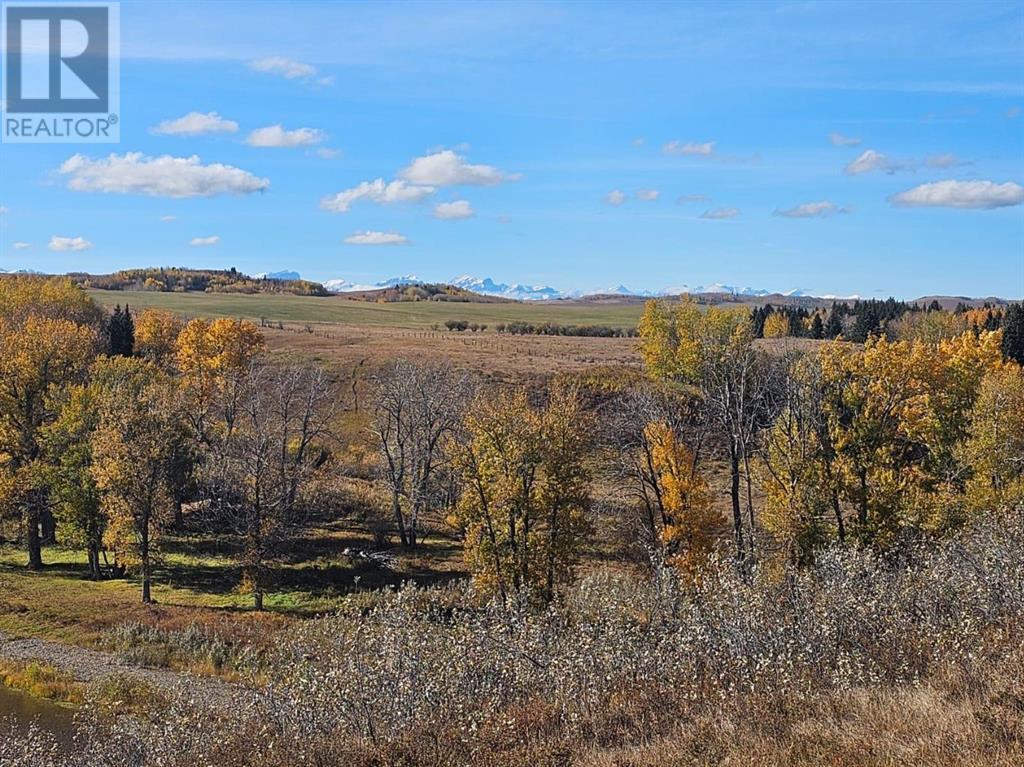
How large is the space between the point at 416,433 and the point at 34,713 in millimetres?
30779

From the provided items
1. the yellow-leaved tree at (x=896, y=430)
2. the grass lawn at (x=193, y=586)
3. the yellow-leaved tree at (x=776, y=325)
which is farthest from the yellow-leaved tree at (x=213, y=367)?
the yellow-leaved tree at (x=776, y=325)

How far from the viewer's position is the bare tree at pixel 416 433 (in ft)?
171

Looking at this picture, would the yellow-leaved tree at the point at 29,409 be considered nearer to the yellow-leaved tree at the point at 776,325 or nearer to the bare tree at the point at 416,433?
the bare tree at the point at 416,433

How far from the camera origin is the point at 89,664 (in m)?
31.1

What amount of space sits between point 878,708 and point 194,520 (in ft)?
160

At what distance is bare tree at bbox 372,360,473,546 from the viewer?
2057 inches

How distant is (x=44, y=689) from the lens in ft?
93.0

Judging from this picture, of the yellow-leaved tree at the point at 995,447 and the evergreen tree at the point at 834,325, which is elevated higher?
the evergreen tree at the point at 834,325

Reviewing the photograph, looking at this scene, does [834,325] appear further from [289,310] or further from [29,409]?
[29,409]

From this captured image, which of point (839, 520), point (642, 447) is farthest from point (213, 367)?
point (839, 520)

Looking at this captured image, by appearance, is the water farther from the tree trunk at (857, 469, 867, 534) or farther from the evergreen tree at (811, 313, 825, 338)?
the evergreen tree at (811, 313, 825, 338)

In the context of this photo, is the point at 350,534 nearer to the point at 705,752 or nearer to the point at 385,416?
the point at 385,416

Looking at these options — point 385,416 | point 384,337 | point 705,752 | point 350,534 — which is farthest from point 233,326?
point 705,752

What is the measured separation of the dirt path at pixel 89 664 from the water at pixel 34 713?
1.77m
